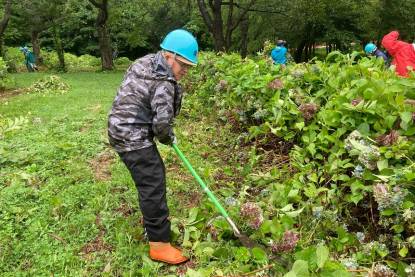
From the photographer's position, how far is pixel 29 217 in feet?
13.4

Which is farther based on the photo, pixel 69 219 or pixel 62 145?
pixel 62 145

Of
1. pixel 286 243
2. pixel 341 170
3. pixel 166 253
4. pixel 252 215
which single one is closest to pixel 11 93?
pixel 166 253

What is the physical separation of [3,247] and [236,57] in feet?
18.1

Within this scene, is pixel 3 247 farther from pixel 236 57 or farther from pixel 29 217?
pixel 236 57

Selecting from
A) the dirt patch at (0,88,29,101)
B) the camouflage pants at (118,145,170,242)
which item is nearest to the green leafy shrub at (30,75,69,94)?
the dirt patch at (0,88,29,101)

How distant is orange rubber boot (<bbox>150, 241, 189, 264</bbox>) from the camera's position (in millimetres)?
3436

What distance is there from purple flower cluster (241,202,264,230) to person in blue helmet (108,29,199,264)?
58cm

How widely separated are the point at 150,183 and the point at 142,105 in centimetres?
58

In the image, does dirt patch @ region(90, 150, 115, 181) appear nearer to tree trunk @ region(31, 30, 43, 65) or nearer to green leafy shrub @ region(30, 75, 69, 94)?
green leafy shrub @ region(30, 75, 69, 94)

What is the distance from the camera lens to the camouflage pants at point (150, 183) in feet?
11.0

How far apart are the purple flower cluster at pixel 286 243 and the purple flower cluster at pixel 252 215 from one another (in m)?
0.29

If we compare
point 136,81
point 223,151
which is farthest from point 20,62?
point 136,81

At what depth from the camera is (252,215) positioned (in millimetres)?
3523

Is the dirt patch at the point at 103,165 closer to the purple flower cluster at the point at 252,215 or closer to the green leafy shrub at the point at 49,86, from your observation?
the purple flower cluster at the point at 252,215
